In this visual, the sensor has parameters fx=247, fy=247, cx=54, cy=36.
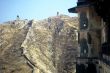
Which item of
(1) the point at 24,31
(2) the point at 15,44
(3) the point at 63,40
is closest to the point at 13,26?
(1) the point at 24,31

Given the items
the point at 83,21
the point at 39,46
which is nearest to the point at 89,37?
the point at 83,21

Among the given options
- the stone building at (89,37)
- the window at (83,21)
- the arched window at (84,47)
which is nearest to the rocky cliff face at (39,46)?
the arched window at (84,47)

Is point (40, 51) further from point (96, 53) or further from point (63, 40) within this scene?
point (96, 53)

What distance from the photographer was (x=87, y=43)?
21547mm

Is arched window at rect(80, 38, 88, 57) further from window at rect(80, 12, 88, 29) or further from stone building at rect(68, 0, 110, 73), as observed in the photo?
window at rect(80, 12, 88, 29)

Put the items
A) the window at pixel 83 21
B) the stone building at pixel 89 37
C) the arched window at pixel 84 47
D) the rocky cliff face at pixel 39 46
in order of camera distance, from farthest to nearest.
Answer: the rocky cliff face at pixel 39 46 < the window at pixel 83 21 < the arched window at pixel 84 47 < the stone building at pixel 89 37

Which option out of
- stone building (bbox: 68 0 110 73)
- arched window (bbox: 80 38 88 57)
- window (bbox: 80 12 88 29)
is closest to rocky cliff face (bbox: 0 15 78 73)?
arched window (bbox: 80 38 88 57)

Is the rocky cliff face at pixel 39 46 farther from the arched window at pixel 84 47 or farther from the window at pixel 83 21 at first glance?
the window at pixel 83 21

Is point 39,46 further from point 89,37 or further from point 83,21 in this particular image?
point 89,37

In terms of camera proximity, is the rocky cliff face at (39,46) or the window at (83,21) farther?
the rocky cliff face at (39,46)

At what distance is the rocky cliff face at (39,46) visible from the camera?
3678 cm

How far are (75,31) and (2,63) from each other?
49.0 ft

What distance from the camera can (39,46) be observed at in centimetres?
4275

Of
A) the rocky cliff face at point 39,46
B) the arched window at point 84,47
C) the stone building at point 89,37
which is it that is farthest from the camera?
the rocky cliff face at point 39,46
